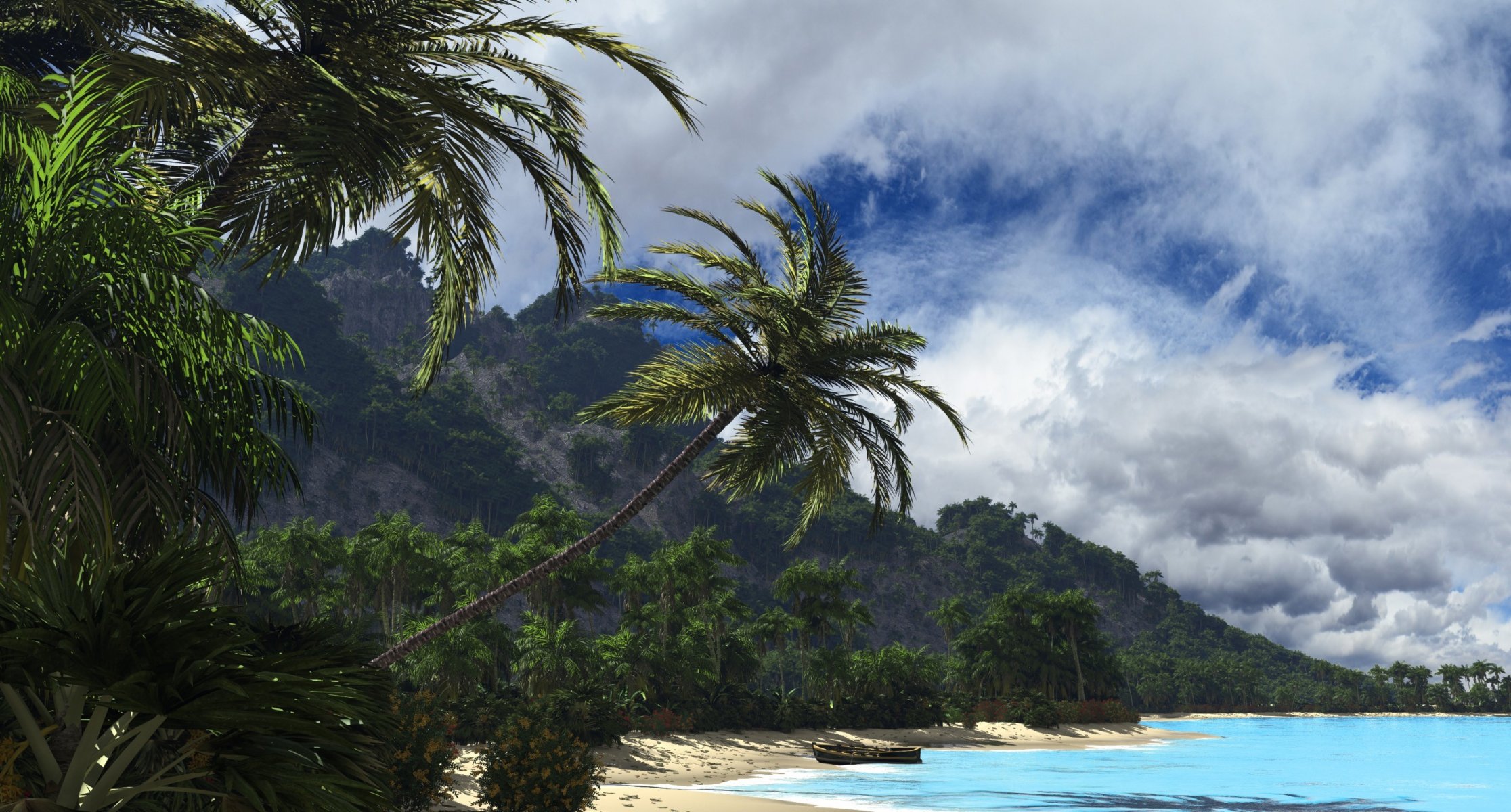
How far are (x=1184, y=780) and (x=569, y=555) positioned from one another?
2818 centimetres

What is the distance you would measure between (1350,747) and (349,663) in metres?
66.0

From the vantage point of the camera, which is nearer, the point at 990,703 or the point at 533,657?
the point at 533,657

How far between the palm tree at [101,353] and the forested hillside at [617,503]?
112 meters

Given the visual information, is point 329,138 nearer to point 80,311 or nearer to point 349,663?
point 80,311

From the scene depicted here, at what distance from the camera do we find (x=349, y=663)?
21.1ft

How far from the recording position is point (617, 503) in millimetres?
174750

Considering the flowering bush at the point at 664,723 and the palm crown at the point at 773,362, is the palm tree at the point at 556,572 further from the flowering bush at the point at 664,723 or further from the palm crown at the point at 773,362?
the palm crown at the point at 773,362

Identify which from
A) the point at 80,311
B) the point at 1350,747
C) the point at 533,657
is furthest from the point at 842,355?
the point at 1350,747

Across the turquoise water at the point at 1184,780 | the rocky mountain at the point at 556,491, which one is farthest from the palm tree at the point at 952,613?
the rocky mountain at the point at 556,491

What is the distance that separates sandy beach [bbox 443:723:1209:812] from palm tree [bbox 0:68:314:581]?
25.1ft

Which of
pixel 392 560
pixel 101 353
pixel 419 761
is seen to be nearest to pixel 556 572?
pixel 392 560

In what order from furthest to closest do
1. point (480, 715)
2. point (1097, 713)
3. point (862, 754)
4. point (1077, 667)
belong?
point (1077, 667) → point (1097, 713) → point (862, 754) → point (480, 715)

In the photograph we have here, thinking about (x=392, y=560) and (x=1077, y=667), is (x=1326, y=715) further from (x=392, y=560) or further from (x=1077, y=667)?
(x=392, y=560)

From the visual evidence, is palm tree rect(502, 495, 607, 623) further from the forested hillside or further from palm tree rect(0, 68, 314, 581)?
the forested hillside
